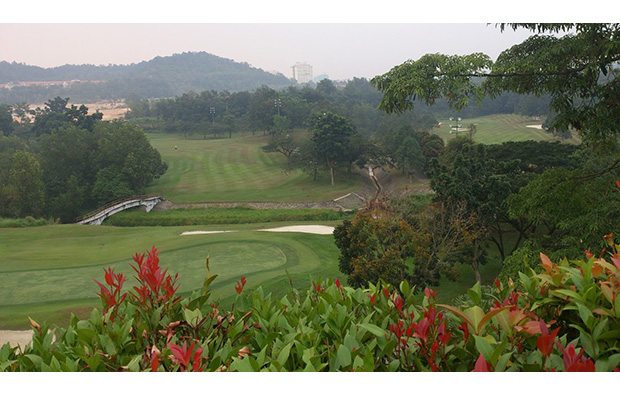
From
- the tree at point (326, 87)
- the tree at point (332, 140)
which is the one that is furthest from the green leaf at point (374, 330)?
the tree at point (326, 87)

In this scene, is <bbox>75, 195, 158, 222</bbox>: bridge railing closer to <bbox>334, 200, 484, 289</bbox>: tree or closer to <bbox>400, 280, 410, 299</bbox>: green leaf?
<bbox>334, 200, 484, 289</bbox>: tree

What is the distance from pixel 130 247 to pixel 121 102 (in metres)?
95.8

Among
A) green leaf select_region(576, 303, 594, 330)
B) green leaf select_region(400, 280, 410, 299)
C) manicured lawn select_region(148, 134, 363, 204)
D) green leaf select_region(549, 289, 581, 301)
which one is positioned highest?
green leaf select_region(549, 289, 581, 301)

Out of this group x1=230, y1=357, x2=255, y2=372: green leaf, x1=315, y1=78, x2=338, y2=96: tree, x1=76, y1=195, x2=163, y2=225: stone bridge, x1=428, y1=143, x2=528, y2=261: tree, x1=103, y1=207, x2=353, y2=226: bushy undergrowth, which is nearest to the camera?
x1=230, y1=357, x2=255, y2=372: green leaf

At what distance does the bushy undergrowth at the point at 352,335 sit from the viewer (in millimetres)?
1838

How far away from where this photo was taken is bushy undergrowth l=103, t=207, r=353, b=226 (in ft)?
89.2

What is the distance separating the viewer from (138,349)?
221 centimetres

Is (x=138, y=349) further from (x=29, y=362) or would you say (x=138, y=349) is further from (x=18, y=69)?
(x=18, y=69)

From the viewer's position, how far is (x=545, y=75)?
7.37 meters

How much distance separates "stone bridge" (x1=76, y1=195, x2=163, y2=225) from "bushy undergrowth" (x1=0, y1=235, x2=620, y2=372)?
93.0 ft

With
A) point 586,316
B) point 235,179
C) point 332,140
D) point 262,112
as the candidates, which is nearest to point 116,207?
point 235,179

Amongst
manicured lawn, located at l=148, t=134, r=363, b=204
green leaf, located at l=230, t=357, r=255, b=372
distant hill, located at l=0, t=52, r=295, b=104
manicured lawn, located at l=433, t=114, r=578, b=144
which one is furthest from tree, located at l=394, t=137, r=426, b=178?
distant hill, located at l=0, t=52, r=295, b=104

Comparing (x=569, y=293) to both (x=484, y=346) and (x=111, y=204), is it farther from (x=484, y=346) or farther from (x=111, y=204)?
(x=111, y=204)

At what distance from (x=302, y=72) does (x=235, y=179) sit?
142 metres
